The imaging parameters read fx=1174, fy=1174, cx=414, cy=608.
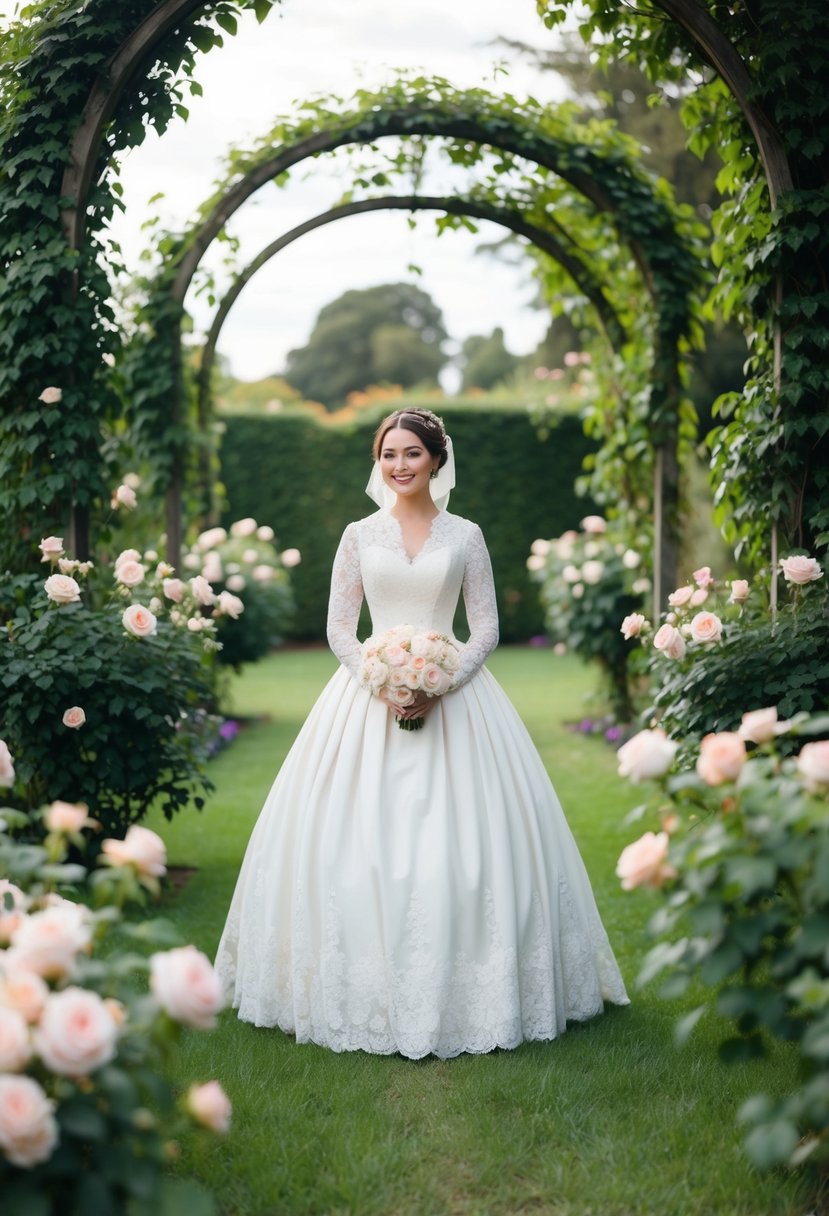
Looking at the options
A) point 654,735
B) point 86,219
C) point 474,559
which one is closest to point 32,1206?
point 654,735

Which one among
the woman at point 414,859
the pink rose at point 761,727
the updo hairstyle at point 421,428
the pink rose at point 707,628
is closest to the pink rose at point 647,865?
the pink rose at point 761,727

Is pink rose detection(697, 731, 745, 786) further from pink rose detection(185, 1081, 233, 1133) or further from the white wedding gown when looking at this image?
the white wedding gown

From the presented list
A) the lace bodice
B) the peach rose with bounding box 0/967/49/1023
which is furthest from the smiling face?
the peach rose with bounding box 0/967/49/1023

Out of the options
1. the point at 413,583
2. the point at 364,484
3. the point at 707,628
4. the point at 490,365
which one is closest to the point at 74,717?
the point at 413,583

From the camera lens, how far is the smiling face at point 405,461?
3801 mm

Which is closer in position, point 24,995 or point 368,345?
point 24,995

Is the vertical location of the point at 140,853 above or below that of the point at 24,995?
above

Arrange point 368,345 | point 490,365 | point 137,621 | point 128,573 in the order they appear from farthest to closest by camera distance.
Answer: point 368,345, point 490,365, point 128,573, point 137,621

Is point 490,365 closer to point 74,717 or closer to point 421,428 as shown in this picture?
Result: point 74,717

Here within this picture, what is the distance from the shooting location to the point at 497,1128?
2902mm

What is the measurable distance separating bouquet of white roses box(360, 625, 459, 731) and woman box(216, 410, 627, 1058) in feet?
0.14

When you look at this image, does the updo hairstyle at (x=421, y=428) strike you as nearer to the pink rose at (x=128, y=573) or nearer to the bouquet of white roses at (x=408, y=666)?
the bouquet of white roses at (x=408, y=666)

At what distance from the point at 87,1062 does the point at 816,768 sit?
127 centimetres

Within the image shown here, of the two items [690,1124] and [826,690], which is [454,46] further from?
[690,1124]
